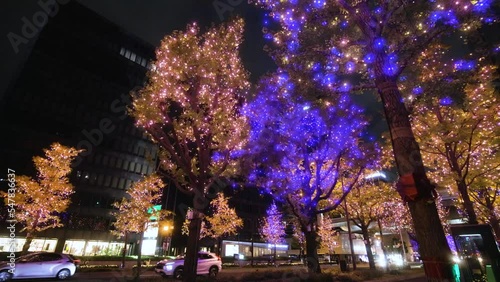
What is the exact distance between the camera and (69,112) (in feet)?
136

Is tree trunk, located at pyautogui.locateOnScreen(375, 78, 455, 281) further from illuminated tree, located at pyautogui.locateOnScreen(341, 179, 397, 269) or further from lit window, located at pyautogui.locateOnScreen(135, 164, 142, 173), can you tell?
lit window, located at pyautogui.locateOnScreen(135, 164, 142, 173)

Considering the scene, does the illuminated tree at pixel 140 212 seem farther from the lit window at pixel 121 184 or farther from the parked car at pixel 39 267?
the lit window at pixel 121 184

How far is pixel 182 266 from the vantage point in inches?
707

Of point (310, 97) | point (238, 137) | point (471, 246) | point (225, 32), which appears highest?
point (225, 32)

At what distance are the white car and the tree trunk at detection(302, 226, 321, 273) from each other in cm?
827

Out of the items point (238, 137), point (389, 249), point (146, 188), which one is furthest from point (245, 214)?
point (238, 137)

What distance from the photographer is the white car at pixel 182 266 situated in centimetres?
1770

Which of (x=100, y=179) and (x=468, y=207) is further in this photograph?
(x=100, y=179)

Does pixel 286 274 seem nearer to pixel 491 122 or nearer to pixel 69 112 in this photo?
pixel 491 122

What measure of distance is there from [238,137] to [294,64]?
4.34m

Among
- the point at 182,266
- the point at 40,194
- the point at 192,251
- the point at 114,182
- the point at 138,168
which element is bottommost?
the point at 182,266

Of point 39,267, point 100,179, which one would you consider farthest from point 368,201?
point 100,179

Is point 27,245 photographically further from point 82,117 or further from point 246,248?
point 246,248

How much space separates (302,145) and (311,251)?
17.3ft
